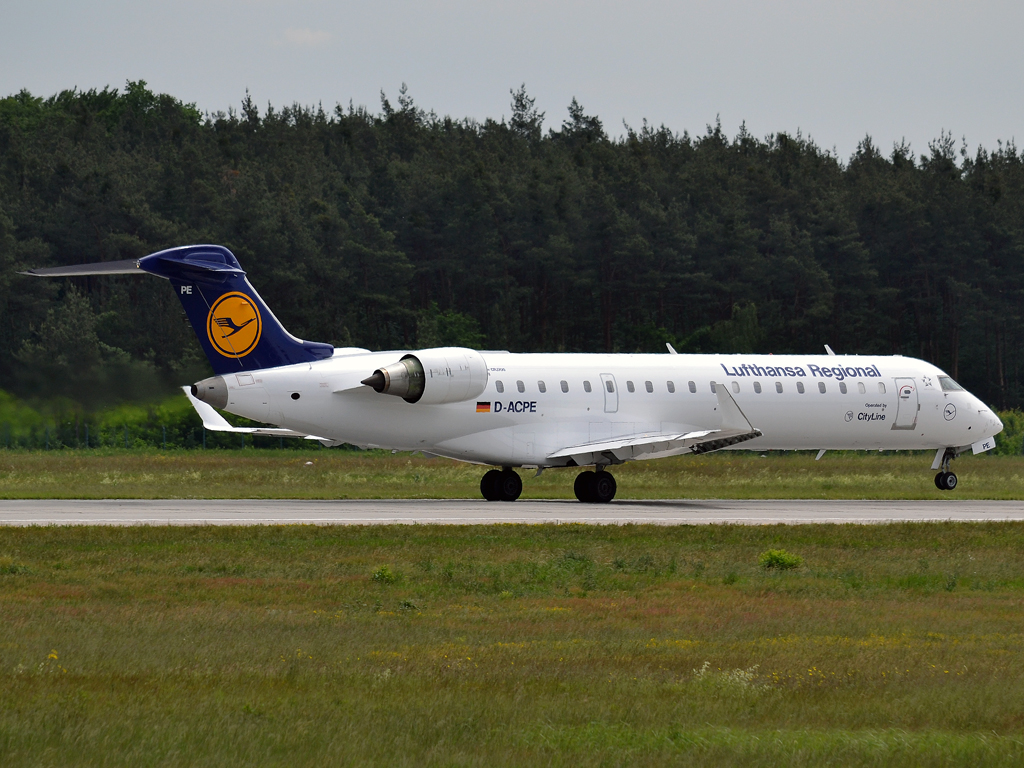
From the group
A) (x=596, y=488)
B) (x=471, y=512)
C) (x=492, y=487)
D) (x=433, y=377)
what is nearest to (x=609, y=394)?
(x=596, y=488)

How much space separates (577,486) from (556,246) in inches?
2084

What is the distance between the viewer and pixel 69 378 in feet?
131

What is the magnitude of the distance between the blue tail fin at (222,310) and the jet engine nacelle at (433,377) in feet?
8.01

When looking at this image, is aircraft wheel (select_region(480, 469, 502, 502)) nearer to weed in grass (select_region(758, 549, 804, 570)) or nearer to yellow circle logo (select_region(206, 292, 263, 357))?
yellow circle logo (select_region(206, 292, 263, 357))

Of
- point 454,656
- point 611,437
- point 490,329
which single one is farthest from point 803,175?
point 454,656

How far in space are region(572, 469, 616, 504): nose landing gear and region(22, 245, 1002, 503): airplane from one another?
0.12ft

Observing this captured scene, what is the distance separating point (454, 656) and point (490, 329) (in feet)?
242

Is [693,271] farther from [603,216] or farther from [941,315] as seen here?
[941,315]

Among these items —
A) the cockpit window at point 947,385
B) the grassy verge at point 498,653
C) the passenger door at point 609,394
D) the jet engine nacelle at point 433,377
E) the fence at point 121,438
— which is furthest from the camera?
the fence at point 121,438

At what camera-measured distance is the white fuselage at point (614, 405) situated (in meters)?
31.7

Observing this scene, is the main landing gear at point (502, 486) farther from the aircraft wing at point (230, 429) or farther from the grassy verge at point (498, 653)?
the grassy verge at point (498, 653)

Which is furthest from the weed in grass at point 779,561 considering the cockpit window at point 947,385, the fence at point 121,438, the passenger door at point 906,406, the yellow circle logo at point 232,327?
the fence at point 121,438

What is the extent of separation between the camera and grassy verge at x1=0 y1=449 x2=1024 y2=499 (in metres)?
37.7

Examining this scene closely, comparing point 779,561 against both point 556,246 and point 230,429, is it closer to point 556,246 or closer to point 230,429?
point 230,429
